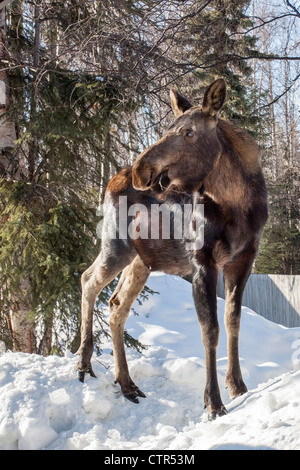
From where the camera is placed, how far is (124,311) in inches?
162

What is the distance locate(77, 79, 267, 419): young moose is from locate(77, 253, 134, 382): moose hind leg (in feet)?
1.39

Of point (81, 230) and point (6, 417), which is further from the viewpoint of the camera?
point (81, 230)

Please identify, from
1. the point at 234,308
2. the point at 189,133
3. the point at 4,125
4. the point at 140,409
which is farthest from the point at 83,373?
the point at 4,125

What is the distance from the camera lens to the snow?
235 centimetres

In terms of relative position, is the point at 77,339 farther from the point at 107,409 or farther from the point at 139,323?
the point at 139,323

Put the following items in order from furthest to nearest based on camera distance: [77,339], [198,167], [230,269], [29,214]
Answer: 1. [77,339]
2. [29,214]
3. [230,269]
4. [198,167]

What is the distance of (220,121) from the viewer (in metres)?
3.27

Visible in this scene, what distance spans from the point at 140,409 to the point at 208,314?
1192mm

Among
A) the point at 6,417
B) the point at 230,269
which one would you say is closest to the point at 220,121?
the point at 230,269

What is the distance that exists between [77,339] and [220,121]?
3.93m

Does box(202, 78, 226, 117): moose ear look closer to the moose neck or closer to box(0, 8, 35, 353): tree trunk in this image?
the moose neck

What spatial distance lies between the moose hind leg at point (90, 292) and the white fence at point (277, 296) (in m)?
11.6

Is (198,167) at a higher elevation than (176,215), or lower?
higher

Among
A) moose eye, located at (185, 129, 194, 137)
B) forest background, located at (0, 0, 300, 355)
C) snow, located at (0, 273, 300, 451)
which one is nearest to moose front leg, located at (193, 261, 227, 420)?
snow, located at (0, 273, 300, 451)
